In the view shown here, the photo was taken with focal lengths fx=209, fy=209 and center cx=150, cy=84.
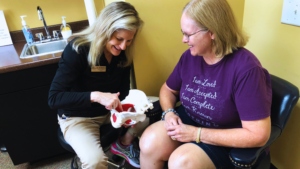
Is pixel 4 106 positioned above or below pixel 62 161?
above

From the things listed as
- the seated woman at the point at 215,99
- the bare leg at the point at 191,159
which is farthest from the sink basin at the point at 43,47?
the bare leg at the point at 191,159

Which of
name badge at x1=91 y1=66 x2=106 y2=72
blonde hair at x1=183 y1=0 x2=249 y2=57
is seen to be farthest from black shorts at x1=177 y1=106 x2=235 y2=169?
name badge at x1=91 y1=66 x2=106 y2=72

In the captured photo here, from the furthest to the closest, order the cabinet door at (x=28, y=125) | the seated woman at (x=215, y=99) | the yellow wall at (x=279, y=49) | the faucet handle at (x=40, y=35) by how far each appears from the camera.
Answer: the faucet handle at (x=40, y=35) < the cabinet door at (x=28, y=125) < the yellow wall at (x=279, y=49) < the seated woman at (x=215, y=99)

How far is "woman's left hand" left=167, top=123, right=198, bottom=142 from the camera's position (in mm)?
1089

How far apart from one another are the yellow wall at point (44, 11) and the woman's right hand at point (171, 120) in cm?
149

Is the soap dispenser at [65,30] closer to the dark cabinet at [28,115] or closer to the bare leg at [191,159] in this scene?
the dark cabinet at [28,115]

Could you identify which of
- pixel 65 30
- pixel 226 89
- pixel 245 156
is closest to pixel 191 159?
pixel 245 156

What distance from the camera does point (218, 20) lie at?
3.23 feet

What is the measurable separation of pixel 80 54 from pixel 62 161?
111 cm

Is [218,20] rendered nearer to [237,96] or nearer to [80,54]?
[237,96]

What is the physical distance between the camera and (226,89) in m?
1.04

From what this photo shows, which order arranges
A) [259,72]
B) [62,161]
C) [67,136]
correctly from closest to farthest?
[259,72] → [67,136] → [62,161]

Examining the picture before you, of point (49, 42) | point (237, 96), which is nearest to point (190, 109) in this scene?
point (237, 96)

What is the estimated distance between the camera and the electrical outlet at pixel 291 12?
110 centimetres
